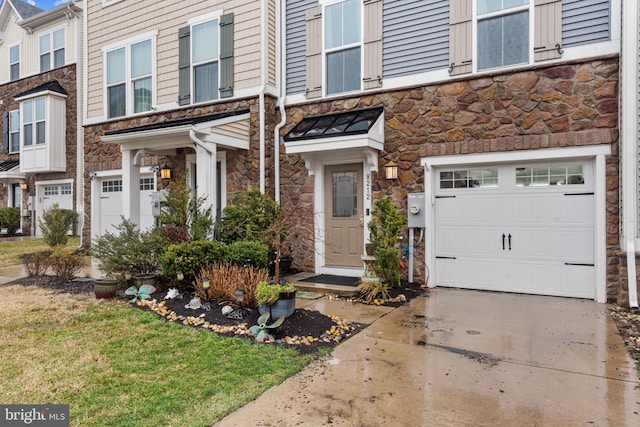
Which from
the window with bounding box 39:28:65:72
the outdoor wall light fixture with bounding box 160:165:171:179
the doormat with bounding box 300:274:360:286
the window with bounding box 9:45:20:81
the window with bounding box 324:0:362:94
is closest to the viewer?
the doormat with bounding box 300:274:360:286

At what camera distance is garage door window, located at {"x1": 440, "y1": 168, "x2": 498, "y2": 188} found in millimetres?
6570

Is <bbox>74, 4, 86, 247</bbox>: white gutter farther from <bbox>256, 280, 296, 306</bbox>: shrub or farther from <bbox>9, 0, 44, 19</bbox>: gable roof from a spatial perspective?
<bbox>256, 280, 296, 306</bbox>: shrub

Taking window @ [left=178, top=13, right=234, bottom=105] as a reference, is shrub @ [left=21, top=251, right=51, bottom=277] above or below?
below

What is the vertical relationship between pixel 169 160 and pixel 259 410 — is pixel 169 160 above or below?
above

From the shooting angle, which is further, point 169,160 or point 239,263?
point 169,160

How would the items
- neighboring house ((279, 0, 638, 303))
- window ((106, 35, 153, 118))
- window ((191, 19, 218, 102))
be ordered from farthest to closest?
window ((106, 35, 153, 118)) → window ((191, 19, 218, 102)) → neighboring house ((279, 0, 638, 303))

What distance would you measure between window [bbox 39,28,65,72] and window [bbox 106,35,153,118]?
6016 millimetres

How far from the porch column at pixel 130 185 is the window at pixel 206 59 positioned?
1688 millimetres

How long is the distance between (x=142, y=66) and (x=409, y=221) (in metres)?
7.41

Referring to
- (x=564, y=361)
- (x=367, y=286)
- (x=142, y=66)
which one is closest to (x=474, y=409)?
(x=564, y=361)

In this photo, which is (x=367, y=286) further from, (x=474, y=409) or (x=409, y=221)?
(x=474, y=409)

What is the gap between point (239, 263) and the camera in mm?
6055

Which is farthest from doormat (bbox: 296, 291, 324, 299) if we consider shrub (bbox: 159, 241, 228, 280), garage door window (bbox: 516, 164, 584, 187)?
garage door window (bbox: 516, 164, 584, 187)

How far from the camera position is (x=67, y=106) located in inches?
562
